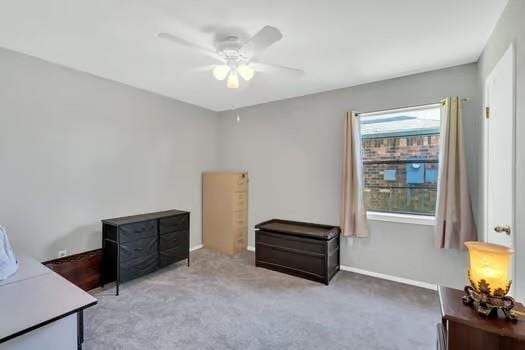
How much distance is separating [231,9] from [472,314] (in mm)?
2249

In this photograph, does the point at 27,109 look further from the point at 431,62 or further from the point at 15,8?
the point at 431,62

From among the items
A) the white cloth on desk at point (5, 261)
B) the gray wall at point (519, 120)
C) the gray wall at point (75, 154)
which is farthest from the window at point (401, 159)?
the white cloth on desk at point (5, 261)

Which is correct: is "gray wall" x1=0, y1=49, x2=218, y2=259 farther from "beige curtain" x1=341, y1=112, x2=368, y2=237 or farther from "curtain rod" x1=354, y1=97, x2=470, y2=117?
"curtain rod" x1=354, y1=97, x2=470, y2=117

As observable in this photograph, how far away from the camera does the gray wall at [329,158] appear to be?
9.54 ft

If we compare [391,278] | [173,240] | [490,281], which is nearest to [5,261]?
[173,240]

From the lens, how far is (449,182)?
2.76 metres

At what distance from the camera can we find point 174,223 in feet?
11.7

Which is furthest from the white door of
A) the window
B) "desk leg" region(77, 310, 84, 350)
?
"desk leg" region(77, 310, 84, 350)

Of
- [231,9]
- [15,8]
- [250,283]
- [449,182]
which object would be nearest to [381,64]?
Answer: [449,182]

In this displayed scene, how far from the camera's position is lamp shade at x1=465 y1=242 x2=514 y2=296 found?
1181 millimetres

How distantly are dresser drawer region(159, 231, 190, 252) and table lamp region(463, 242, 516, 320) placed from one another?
313 centimetres

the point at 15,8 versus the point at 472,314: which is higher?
the point at 15,8

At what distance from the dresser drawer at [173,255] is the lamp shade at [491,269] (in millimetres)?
3190

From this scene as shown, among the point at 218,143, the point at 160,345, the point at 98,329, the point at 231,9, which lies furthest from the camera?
the point at 218,143
